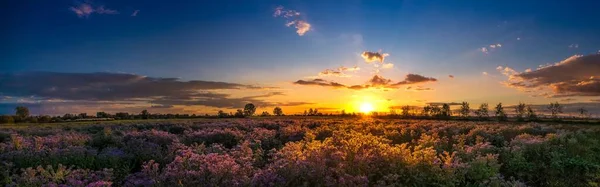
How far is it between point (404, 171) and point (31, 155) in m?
10.5

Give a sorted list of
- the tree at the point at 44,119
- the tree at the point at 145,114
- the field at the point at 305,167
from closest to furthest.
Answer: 1. the field at the point at 305,167
2. the tree at the point at 44,119
3. the tree at the point at 145,114

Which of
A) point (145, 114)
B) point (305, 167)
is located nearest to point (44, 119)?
point (145, 114)

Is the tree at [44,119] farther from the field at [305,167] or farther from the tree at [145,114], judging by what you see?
the field at [305,167]

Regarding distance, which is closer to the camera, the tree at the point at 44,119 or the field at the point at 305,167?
the field at the point at 305,167

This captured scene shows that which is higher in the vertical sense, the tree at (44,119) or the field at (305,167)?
the field at (305,167)

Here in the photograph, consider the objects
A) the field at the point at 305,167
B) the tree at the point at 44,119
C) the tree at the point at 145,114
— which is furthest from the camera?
the tree at the point at 145,114

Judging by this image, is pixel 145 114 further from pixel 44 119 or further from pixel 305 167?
pixel 305 167

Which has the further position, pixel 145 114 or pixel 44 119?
pixel 145 114

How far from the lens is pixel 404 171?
7613 millimetres

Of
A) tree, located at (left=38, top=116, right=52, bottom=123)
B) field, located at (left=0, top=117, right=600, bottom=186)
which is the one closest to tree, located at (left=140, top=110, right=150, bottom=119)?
tree, located at (left=38, top=116, right=52, bottom=123)

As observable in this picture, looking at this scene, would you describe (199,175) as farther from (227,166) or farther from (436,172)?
(436,172)

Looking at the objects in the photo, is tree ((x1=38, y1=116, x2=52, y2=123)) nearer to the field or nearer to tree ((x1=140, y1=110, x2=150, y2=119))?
tree ((x1=140, y1=110, x2=150, y2=119))

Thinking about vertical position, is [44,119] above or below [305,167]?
below

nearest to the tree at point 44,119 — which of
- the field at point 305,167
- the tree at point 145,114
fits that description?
the tree at point 145,114
